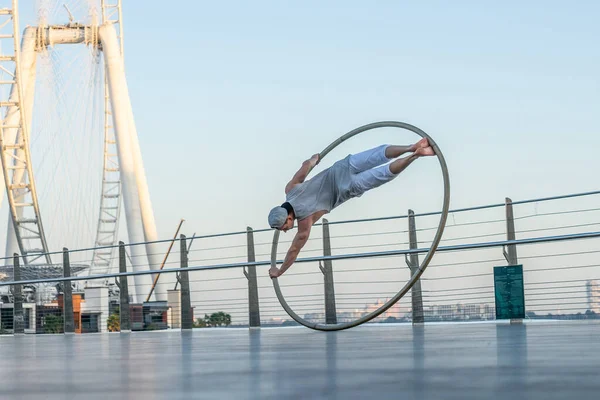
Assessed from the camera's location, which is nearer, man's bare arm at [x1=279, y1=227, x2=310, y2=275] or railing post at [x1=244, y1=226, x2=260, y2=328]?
man's bare arm at [x1=279, y1=227, x2=310, y2=275]

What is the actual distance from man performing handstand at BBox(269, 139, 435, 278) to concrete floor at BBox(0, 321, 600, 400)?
1.15m

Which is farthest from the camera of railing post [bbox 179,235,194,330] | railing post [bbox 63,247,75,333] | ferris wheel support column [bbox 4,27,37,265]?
ferris wheel support column [bbox 4,27,37,265]

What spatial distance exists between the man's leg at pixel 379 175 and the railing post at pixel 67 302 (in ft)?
19.5

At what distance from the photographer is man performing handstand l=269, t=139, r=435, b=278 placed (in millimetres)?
5883

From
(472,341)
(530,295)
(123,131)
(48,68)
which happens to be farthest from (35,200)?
(472,341)

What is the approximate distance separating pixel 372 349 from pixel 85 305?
9564 mm

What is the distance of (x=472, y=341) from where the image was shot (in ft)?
16.5

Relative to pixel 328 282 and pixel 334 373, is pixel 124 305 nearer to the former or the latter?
pixel 328 282

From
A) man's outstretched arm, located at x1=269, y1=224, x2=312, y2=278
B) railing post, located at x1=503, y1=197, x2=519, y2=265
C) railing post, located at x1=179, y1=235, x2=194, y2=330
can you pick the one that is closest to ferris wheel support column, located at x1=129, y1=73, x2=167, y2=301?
railing post, located at x1=179, y1=235, x2=194, y2=330

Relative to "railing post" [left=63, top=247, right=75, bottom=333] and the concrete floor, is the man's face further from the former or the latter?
"railing post" [left=63, top=247, right=75, bottom=333]

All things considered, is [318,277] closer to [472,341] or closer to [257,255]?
[257,255]

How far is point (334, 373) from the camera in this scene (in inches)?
127

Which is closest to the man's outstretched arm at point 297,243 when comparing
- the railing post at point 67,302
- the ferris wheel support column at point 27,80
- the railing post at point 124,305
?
the railing post at point 124,305

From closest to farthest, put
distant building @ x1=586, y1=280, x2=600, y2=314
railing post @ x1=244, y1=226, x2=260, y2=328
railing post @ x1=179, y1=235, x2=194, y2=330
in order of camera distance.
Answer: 1. distant building @ x1=586, y1=280, x2=600, y2=314
2. railing post @ x1=244, y1=226, x2=260, y2=328
3. railing post @ x1=179, y1=235, x2=194, y2=330
